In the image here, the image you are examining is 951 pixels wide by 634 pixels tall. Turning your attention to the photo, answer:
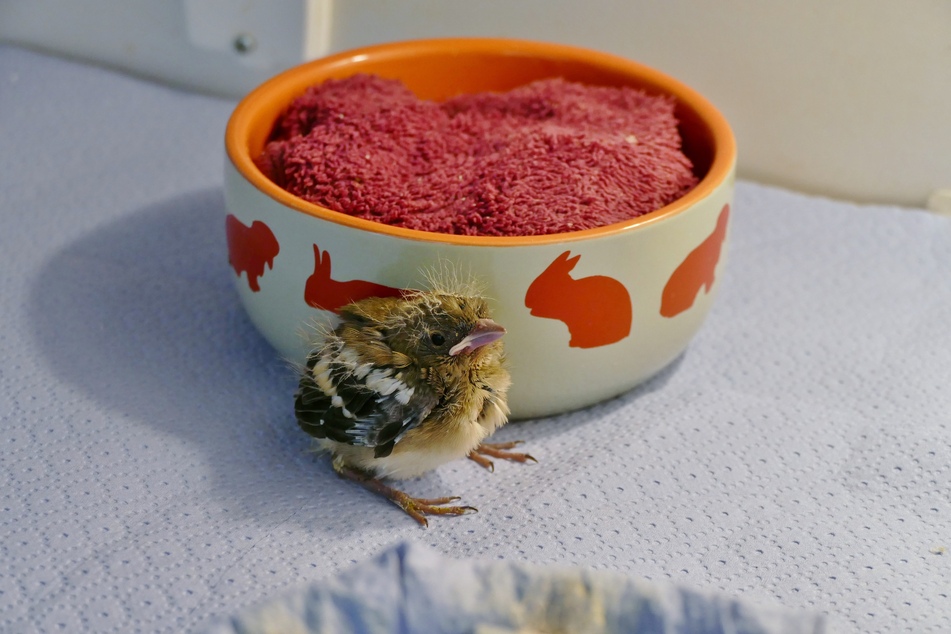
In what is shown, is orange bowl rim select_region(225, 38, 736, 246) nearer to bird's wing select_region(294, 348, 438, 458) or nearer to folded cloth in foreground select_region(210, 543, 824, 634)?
bird's wing select_region(294, 348, 438, 458)

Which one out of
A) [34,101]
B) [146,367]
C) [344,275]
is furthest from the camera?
[34,101]

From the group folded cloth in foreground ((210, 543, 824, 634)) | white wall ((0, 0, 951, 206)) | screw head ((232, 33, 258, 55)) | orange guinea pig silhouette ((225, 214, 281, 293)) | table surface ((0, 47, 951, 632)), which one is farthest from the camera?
screw head ((232, 33, 258, 55))

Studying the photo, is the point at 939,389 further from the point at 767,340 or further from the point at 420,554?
the point at 420,554

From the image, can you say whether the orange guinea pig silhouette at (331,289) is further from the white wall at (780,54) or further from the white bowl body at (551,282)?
the white wall at (780,54)

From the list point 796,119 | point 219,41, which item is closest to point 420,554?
point 796,119

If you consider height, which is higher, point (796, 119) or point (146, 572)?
point (796, 119)

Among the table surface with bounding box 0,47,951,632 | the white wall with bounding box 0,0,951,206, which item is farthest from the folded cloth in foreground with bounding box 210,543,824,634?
the white wall with bounding box 0,0,951,206
